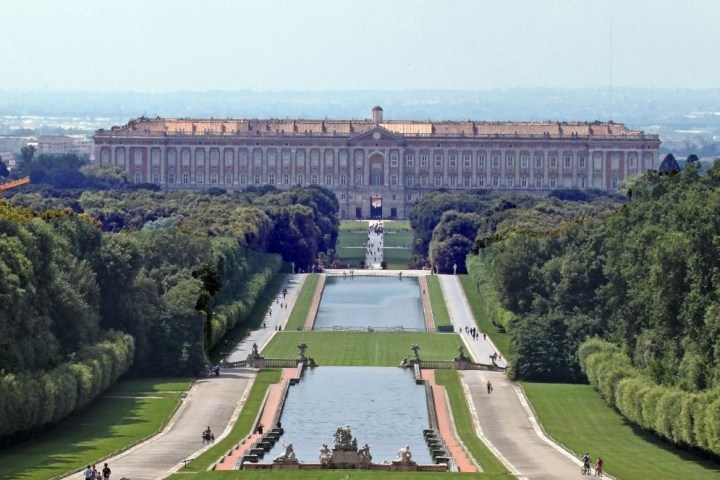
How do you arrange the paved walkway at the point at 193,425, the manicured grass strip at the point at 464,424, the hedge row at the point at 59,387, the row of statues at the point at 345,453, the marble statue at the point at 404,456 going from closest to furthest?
the paved walkway at the point at 193,425, the marble statue at the point at 404,456, the row of statues at the point at 345,453, the manicured grass strip at the point at 464,424, the hedge row at the point at 59,387

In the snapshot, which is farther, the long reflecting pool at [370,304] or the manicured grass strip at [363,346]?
the long reflecting pool at [370,304]

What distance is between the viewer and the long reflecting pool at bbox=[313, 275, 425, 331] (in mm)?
120812

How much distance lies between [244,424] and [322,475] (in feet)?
48.7

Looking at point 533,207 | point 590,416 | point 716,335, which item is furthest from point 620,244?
point 533,207

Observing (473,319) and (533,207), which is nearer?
(473,319)

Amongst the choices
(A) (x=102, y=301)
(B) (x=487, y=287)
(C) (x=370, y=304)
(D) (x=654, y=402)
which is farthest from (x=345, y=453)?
(C) (x=370, y=304)

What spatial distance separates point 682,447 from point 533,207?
93.4 metres

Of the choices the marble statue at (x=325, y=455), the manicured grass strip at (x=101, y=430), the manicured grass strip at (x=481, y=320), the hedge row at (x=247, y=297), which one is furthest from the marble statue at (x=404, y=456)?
the manicured grass strip at (x=481, y=320)

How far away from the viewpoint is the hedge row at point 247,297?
10738 centimetres

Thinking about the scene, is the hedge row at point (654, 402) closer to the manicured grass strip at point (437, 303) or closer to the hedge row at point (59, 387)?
the hedge row at point (59, 387)

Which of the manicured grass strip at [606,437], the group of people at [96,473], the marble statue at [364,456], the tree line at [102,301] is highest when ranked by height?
the tree line at [102,301]

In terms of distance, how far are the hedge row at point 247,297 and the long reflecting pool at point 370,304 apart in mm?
3415

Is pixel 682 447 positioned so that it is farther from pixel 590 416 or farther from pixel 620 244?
pixel 620 244

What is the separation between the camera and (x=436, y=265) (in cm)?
A: 15325
